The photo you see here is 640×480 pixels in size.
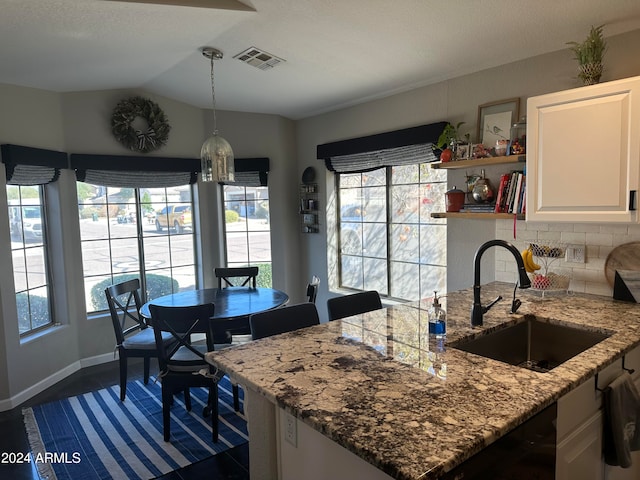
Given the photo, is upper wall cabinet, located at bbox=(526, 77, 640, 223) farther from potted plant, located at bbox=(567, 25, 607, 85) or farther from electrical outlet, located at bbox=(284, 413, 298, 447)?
electrical outlet, located at bbox=(284, 413, 298, 447)

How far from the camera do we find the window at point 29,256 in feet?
11.4

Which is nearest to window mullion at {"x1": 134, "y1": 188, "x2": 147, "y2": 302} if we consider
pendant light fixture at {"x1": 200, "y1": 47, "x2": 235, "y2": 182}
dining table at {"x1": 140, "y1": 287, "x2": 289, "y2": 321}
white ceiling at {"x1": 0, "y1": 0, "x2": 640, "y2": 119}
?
dining table at {"x1": 140, "y1": 287, "x2": 289, "y2": 321}

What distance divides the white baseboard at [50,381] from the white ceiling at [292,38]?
2.46m

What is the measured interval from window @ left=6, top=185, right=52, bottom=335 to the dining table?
3.49 ft

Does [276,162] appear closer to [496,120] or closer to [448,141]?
[448,141]

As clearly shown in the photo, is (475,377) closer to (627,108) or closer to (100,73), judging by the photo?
(627,108)

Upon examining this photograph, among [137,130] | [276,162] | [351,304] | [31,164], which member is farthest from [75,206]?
[351,304]

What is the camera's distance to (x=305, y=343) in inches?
71.6

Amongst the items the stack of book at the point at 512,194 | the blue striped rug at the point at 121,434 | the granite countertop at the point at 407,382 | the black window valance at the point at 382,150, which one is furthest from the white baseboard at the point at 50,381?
the stack of book at the point at 512,194

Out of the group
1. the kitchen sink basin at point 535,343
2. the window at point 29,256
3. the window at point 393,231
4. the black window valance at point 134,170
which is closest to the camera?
the kitchen sink basin at point 535,343

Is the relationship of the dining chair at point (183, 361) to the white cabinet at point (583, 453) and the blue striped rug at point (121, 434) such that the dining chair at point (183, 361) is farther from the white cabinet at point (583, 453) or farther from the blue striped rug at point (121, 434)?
the white cabinet at point (583, 453)

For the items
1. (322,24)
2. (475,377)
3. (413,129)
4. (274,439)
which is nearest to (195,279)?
(413,129)

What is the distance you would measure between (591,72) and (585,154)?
0.48 meters

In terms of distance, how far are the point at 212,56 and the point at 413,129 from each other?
1.70m
